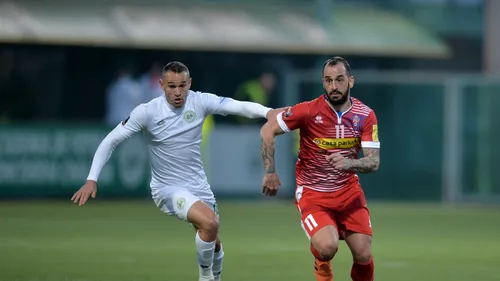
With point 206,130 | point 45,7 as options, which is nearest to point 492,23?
point 206,130

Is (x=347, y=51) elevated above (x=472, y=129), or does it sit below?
above

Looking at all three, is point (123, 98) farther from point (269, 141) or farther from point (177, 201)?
point (269, 141)

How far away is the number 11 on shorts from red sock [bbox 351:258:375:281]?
1.55ft

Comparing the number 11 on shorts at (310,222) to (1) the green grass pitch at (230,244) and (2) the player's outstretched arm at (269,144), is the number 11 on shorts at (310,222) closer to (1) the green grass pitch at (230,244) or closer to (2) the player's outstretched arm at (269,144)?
(2) the player's outstretched arm at (269,144)

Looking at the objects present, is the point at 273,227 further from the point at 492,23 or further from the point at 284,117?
the point at 492,23

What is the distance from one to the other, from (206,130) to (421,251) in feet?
30.6

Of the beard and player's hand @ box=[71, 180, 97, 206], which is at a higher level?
the beard

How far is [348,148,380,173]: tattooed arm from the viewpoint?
9.76m

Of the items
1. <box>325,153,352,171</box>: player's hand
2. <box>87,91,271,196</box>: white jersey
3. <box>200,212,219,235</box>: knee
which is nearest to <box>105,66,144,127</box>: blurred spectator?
<box>87,91,271,196</box>: white jersey

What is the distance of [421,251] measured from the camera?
15.1 meters

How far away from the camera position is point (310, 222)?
397 inches

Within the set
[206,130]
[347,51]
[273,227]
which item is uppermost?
[347,51]

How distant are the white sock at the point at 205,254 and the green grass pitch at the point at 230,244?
53.1 inches

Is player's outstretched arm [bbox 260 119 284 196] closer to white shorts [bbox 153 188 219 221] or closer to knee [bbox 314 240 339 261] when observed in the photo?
knee [bbox 314 240 339 261]
